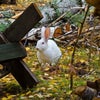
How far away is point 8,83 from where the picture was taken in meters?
4.94

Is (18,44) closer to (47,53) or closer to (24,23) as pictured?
(24,23)

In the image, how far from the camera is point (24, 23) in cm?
405

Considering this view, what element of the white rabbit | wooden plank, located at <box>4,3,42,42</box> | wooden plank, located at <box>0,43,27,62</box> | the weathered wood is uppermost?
wooden plank, located at <box>4,3,42,42</box>

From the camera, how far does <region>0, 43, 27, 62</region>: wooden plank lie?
4.06 metres

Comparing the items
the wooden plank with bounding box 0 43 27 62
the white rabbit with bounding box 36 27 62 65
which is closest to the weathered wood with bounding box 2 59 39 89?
the wooden plank with bounding box 0 43 27 62

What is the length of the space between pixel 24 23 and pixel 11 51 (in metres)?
0.34

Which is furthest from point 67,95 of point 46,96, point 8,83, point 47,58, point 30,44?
point 30,44

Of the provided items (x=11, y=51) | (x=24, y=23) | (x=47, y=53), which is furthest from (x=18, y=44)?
(x=47, y=53)

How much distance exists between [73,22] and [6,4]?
5560 mm

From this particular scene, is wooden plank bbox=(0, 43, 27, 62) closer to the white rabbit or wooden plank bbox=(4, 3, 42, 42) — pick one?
wooden plank bbox=(4, 3, 42, 42)

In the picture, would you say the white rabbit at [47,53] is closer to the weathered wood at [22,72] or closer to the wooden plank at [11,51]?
the weathered wood at [22,72]

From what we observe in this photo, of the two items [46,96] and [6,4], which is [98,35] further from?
[6,4]

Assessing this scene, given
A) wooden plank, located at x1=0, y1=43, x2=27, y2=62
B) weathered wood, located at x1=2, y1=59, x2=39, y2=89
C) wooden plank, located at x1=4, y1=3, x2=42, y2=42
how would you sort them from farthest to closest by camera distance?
→ weathered wood, located at x1=2, y1=59, x2=39, y2=89, wooden plank, located at x1=0, y1=43, x2=27, y2=62, wooden plank, located at x1=4, y1=3, x2=42, y2=42

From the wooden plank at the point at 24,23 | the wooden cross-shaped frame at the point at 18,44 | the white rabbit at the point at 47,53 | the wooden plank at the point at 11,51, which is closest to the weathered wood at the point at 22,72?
the wooden cross-shaped frame at the point at 18,44
